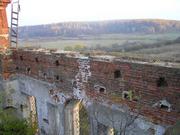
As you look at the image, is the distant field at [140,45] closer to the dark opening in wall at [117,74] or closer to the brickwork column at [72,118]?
the brickwork column at [72,118]

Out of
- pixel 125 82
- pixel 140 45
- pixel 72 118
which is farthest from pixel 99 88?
pixel 140 45

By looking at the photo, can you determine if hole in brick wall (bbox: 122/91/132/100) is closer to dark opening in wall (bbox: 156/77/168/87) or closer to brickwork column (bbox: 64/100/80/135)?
dark opening in wall (bbox: 156/77/168/87)

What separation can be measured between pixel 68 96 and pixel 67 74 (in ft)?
2.00

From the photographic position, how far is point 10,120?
25.6 ft

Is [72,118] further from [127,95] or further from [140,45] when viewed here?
[140,45]

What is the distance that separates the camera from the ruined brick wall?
5.34 metres

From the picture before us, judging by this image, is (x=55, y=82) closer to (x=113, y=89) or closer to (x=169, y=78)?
(x=113, y=89)

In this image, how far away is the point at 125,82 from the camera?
245 inches

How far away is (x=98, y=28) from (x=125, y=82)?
67.9 meters

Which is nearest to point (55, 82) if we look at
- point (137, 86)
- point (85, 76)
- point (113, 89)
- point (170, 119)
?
point (85, 76)

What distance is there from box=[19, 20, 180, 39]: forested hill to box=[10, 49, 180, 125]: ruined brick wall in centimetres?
4806

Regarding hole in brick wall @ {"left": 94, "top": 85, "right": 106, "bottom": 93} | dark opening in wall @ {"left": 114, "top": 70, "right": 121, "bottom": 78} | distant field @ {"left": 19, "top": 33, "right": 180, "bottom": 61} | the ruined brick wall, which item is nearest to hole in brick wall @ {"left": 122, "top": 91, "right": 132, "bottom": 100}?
the ruined brick wall

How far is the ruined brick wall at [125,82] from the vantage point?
534cm

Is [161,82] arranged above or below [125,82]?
above
